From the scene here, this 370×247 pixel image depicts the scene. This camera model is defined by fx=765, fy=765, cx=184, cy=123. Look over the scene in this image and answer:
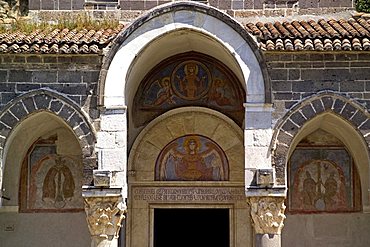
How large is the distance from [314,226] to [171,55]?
149 inches

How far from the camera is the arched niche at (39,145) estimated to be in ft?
39.7

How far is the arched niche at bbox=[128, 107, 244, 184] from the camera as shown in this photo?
13.2 meters

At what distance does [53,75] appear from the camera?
11.7 meters

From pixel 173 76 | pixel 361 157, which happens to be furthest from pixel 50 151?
pixel 361 157

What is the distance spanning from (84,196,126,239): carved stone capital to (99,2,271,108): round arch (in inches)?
56.3

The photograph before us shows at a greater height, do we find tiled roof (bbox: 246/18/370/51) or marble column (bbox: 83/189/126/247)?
tiled roof (bbox: 246/18/370/51)

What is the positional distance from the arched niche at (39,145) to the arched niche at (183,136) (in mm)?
977

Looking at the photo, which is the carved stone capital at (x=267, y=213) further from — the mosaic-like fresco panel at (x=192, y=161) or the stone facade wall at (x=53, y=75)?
the stone facade wall at (x=53, y=75)

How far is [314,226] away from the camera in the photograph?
12.9 metres

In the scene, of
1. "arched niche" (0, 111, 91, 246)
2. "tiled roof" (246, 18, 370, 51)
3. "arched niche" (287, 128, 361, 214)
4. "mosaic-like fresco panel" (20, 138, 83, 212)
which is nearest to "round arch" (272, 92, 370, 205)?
"tiled roof" (246, 18, 370, 51)

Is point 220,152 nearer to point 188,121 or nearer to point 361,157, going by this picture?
point 188,121

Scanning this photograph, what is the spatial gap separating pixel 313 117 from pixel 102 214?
A: 136 inches

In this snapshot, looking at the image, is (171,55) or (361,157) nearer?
(361,157)

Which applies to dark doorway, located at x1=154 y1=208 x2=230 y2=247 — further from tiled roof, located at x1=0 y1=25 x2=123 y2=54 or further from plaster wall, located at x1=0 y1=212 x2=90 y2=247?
tiled roof, located at x1=0 y1=25 x2=123 y2=54
